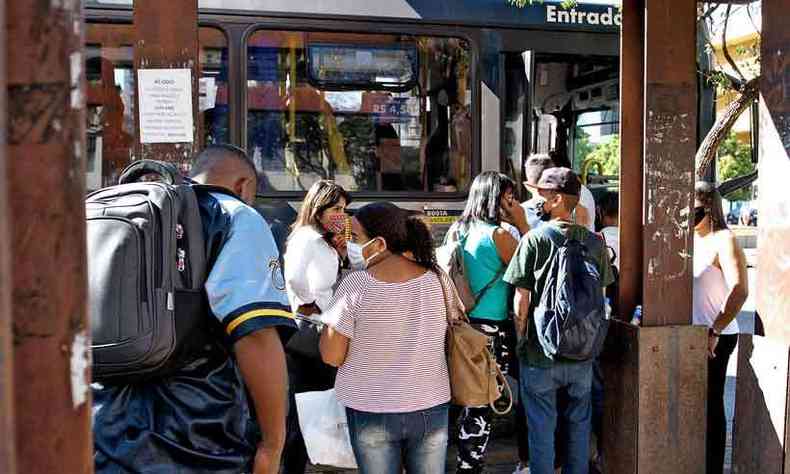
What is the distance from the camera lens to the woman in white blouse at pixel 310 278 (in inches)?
163

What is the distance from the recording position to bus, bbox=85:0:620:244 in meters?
5.26

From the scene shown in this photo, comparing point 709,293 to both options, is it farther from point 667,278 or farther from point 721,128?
point 721,128

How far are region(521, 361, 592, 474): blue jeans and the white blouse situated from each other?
1042 mm

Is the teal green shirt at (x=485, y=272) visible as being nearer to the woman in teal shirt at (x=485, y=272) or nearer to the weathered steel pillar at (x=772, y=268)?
the woman in teal shirt at (x=485, y=272)

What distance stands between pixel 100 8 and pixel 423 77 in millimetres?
2082

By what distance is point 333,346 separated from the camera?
128 inches

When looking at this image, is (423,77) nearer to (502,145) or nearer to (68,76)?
(502,145)

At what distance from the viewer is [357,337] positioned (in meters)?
3.25

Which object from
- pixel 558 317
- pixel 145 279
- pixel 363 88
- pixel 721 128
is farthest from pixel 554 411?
pixel 721 128

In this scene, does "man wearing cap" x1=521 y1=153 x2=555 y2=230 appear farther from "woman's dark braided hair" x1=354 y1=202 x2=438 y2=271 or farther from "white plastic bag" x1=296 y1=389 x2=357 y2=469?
"white plastic bag" x1=296 y1=389 x2=357 y2=469

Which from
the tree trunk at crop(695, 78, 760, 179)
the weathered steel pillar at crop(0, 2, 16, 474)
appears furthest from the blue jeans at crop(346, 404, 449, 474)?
the tree trunk at crop(695, 78, 760, 179)

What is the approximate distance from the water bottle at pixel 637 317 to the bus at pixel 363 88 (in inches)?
66.0

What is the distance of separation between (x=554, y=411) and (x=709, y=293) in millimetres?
1159

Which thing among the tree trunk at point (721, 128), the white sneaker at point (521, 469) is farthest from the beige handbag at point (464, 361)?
the tree trunk at point (721, 128)
